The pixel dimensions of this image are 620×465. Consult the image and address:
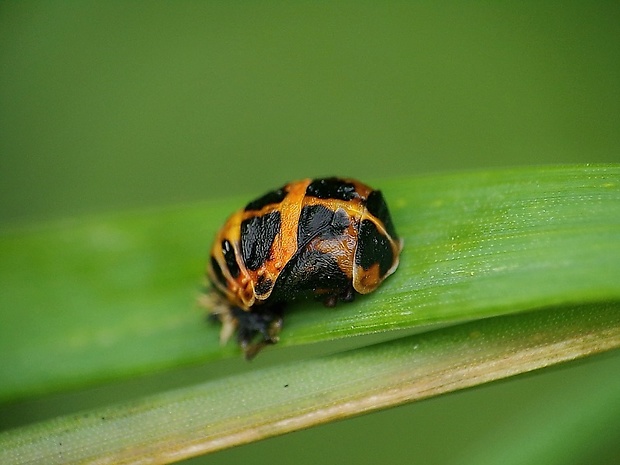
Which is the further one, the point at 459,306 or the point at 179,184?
the point at 179,184

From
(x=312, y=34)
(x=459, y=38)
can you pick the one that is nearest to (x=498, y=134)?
(x=459, y=38)

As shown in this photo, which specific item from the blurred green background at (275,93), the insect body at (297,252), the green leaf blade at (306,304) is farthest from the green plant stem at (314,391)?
the blurred green background at (275,93)

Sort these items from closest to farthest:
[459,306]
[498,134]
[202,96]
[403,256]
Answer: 1. [459,306]
2. [403,256]
3. [498,134]
4. [202,96]

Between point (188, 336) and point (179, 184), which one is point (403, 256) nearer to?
point (188, 336)

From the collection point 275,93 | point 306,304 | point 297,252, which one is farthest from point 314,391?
point 275,93

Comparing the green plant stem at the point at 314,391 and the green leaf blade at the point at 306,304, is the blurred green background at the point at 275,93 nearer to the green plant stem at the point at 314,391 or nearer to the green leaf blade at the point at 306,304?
the green leaf blade at the point at 306,304

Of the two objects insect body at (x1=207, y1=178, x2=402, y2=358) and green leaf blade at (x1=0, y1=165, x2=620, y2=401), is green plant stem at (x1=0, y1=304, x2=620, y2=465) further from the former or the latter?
insect body at (x1=207, y1=178, x2=402, y2=358)

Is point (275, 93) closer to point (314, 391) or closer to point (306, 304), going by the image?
point (306, 304)
